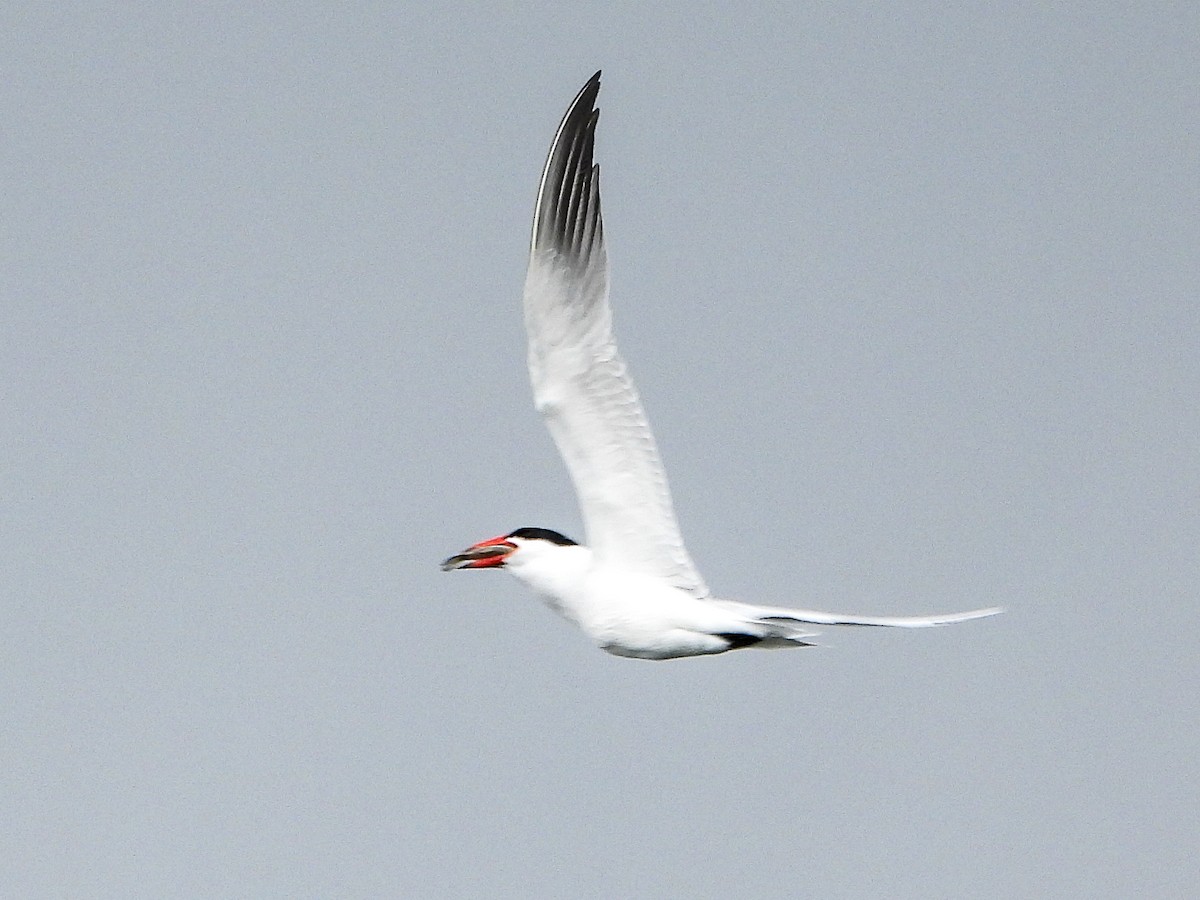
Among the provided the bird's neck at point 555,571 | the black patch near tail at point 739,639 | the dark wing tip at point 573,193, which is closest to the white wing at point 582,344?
the dark wing tip at point 573,193

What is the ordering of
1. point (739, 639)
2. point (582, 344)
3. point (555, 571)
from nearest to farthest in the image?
point (582, 344), point (739, 639), point (555, 571)

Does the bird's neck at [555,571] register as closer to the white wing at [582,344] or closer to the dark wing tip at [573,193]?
the white wing at [582,344]

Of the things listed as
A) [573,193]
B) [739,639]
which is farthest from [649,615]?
[573,193]

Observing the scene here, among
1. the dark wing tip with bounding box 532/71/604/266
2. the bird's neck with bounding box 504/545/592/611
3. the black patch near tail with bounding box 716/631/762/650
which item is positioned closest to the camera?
the dark wing tip with bounding box 532/71/604/266

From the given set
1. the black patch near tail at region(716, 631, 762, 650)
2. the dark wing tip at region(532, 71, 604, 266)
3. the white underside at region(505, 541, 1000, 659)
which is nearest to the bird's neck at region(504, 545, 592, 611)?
the white underside at region(505, 541, 1000, 659)

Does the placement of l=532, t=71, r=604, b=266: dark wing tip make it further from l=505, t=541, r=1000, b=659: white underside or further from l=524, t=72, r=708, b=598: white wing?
l=505, t=541, r=1000, b=659: white underside

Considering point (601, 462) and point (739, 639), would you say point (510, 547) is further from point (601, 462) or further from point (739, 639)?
point (739, 639)

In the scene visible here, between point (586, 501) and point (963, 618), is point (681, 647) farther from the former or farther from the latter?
point (963, 618)
